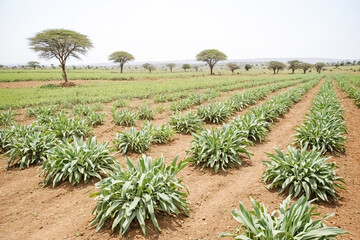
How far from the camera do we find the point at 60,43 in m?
25.8

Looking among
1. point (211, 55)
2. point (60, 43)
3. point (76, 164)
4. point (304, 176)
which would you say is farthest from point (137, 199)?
point (211, 55)

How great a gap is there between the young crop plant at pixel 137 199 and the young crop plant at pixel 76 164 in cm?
108

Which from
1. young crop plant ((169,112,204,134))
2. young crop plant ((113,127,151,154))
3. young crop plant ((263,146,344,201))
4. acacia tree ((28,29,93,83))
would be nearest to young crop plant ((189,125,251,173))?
young crop plant ((263,146,344,201))

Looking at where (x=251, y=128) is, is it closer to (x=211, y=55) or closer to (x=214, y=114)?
(x=214, y=114)

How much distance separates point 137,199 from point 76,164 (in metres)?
2.13

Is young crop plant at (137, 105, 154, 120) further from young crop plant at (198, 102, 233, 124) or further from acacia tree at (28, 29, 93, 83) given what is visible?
acacia tree at (28, 29, 93, 83)

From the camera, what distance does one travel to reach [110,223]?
3156 mm

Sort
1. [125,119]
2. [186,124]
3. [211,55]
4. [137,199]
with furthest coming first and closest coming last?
[211,55], [125,119], [186,124], [137,199]

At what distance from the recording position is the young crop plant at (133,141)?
592 cm

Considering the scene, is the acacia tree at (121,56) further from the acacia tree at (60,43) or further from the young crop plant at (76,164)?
the young crop plant at (76,164)

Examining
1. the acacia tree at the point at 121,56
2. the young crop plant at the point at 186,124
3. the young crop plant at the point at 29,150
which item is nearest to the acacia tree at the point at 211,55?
the acacia tree at the point at 121,56

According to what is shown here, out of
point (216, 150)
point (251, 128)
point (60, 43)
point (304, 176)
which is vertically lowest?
point (304, 176)

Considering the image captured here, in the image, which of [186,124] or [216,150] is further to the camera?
[186,124]

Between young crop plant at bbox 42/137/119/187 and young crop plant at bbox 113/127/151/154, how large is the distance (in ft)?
4.20
